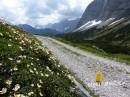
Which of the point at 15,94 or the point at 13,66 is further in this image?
the point at 13,66

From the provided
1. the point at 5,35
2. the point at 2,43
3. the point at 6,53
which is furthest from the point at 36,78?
the point at 5,35

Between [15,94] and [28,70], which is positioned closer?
[15,94]

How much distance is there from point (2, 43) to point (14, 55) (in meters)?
2.01

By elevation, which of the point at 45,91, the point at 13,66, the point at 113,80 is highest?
the point at 13,66

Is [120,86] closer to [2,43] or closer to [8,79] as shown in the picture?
[2,43]

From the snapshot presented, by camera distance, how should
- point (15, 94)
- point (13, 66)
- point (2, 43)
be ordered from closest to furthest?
point (15, 94) < point (13, 66) < point (2, 43)

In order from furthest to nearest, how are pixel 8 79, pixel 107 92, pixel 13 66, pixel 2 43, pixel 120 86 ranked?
pixel 120 86 → pixel 107 92 → pixel 2 43 → pixel 13 66 → pixel 8 79

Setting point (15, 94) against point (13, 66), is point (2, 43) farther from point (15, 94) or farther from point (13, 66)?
point (15, 94)

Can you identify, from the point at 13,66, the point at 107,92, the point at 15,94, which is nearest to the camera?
the point at 15,94

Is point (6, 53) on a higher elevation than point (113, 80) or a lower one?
higher

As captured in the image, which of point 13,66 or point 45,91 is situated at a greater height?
point 13,66

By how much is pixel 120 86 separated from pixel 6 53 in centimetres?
1629

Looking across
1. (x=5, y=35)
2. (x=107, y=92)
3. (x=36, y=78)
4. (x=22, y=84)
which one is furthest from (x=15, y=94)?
(x=107, y=92)

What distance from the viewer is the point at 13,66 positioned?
16.4m
